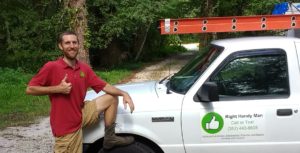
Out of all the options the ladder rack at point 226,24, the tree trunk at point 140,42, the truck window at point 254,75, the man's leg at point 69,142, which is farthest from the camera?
the tree trunk at point 140,42

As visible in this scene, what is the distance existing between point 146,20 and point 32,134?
44.8 ft

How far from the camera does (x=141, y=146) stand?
5328 mm

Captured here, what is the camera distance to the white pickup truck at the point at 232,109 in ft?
16.9

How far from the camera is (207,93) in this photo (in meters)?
5.06

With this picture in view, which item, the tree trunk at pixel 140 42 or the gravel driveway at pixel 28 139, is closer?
the gravel driveway at pixel 28 139

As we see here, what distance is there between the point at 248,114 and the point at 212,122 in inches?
14.6

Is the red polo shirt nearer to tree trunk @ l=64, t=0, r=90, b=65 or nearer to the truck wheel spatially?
the truck wheel

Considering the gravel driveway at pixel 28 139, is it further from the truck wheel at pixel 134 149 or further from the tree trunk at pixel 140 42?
the tree trunk at pixel 140 42

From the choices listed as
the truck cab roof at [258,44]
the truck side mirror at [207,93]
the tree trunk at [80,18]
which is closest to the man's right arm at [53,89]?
the truck side mirror at [207,93]

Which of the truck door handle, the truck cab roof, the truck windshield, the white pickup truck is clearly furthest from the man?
the truck door handle

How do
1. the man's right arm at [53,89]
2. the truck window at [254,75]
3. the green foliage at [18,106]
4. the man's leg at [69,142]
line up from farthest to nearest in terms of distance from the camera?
1. the green foliage at [18,106]
2. the truck window at [254,75]
3. the man's leg at [69,142]
4. the man's right arm at [53,89]

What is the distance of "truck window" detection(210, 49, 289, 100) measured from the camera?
522 cm

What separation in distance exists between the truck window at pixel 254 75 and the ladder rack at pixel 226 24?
66 cm

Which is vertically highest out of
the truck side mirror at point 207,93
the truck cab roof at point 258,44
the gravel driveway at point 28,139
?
the truck cab roof at point 258,44
